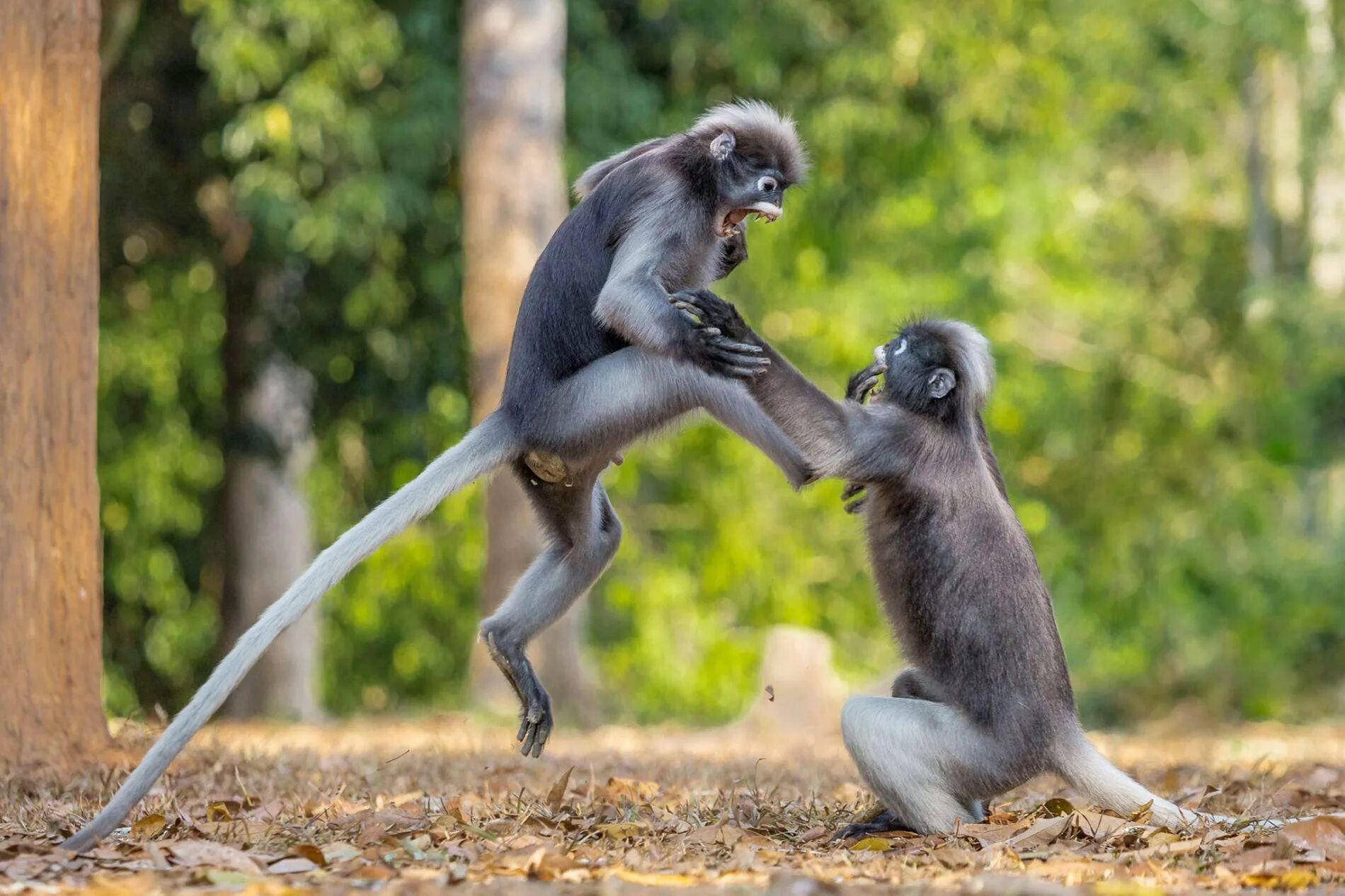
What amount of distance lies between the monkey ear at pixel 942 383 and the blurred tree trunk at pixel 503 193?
200 inches

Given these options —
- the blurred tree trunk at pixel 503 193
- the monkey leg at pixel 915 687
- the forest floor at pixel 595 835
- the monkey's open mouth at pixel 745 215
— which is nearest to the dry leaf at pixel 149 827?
the forest floor at pixel 595 835

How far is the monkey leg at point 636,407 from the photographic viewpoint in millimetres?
4855

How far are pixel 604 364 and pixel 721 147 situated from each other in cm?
83

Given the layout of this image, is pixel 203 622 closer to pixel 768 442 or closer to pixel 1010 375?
pixel 1010 375

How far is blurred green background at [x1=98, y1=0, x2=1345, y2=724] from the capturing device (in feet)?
37.8

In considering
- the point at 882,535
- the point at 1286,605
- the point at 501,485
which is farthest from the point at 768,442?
the point at 1286,605

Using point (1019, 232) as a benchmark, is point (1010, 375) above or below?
below

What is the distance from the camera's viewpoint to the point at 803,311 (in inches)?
576

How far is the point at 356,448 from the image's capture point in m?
14.4

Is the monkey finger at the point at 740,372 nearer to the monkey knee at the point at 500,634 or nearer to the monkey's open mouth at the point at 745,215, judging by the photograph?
the monkey's open mouth at the point at 745,215

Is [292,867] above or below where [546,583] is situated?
below

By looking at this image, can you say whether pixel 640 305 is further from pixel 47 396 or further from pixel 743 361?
pixel 47 396

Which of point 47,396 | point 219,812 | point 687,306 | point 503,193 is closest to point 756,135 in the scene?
point 687,306

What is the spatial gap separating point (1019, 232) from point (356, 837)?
466 inches
